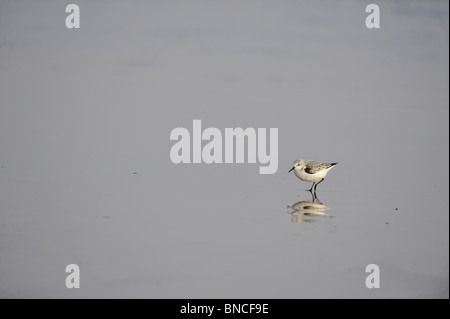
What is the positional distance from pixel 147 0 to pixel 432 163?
11174 millimetres

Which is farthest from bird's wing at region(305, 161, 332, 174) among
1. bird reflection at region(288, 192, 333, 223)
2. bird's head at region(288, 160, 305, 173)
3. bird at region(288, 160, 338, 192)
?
bird reflection at region(288, 192, 333, 223)

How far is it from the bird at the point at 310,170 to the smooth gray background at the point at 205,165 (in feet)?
0.90

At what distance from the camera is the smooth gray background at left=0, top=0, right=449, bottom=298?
7961 millimetres

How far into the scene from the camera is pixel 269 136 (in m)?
14.0

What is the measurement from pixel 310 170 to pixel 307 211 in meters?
1.76

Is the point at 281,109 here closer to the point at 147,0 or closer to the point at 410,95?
the point at 410,95

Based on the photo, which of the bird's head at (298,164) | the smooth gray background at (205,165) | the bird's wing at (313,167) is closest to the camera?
the smooth gray background at (205,165)

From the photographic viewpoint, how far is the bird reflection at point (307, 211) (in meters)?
9.87

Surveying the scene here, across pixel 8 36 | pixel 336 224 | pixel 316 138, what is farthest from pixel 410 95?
pixel 8 36

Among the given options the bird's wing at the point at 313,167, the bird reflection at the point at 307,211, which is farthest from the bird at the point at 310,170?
the bird reflection at the point at 307,211

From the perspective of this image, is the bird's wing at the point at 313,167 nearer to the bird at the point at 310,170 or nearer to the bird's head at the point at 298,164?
the bird at the point at 310,170

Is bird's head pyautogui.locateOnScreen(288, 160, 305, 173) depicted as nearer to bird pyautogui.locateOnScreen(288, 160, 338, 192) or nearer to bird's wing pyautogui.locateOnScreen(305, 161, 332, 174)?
bird pyautogui.locateOnScreen(288, 160, 338, 192)

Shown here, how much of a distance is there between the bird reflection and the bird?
900 mm

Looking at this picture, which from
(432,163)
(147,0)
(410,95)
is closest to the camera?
(432,163)
